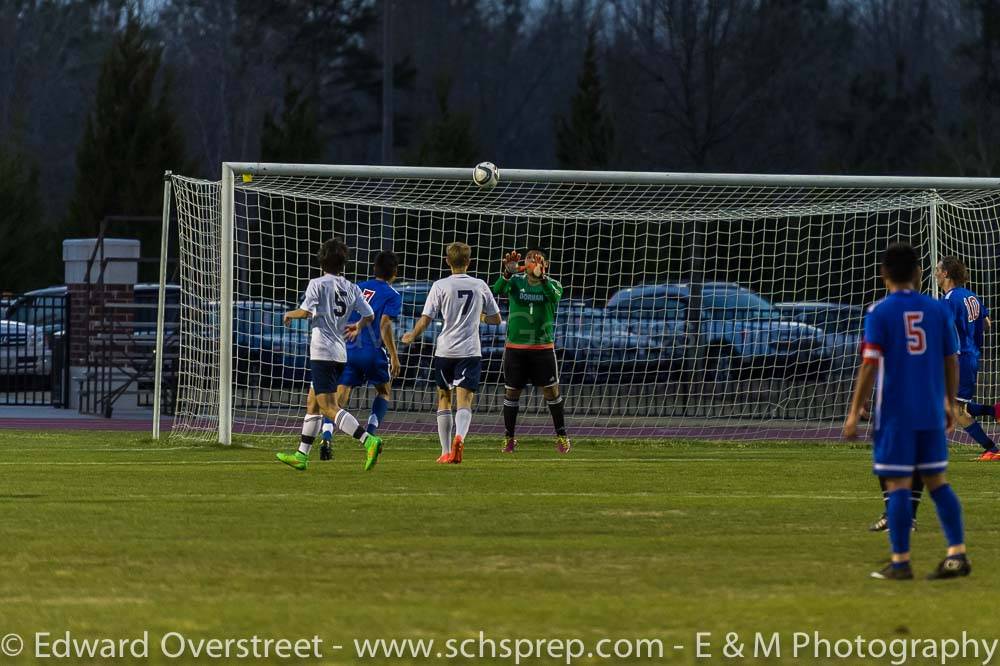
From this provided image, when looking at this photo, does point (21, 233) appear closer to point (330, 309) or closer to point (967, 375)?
point (330, 309)

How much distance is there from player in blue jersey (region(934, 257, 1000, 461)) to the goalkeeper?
3.71 m

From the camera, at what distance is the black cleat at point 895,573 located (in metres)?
8.29

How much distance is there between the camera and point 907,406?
834cm

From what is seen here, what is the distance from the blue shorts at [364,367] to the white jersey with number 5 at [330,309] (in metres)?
0.51

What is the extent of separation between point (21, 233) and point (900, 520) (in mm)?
33801

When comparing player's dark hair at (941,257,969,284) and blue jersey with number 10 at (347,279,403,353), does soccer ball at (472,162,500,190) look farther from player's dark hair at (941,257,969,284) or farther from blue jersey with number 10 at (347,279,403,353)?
player's dark hair at (941,257,969,284)

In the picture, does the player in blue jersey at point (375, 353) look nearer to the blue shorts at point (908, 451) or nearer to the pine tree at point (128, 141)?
the blue shorts at point (908, 451)

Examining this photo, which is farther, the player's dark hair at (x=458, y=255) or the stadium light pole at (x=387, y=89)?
the stadium light pole at (x=387, y=89)

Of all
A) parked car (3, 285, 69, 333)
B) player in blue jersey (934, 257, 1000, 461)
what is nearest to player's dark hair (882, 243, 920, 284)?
player in blue jersey (934, 257, 1000, 461)

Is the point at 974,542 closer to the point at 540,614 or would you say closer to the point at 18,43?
the point at 540,614

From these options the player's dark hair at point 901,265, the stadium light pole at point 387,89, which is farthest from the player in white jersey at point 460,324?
Result: the stadium light pole at point 387,89

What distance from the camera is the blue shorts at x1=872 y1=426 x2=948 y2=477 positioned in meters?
8.33

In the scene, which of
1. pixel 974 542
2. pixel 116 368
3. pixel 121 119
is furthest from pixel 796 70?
pixel 974 542

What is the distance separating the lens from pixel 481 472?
47.2 feet
